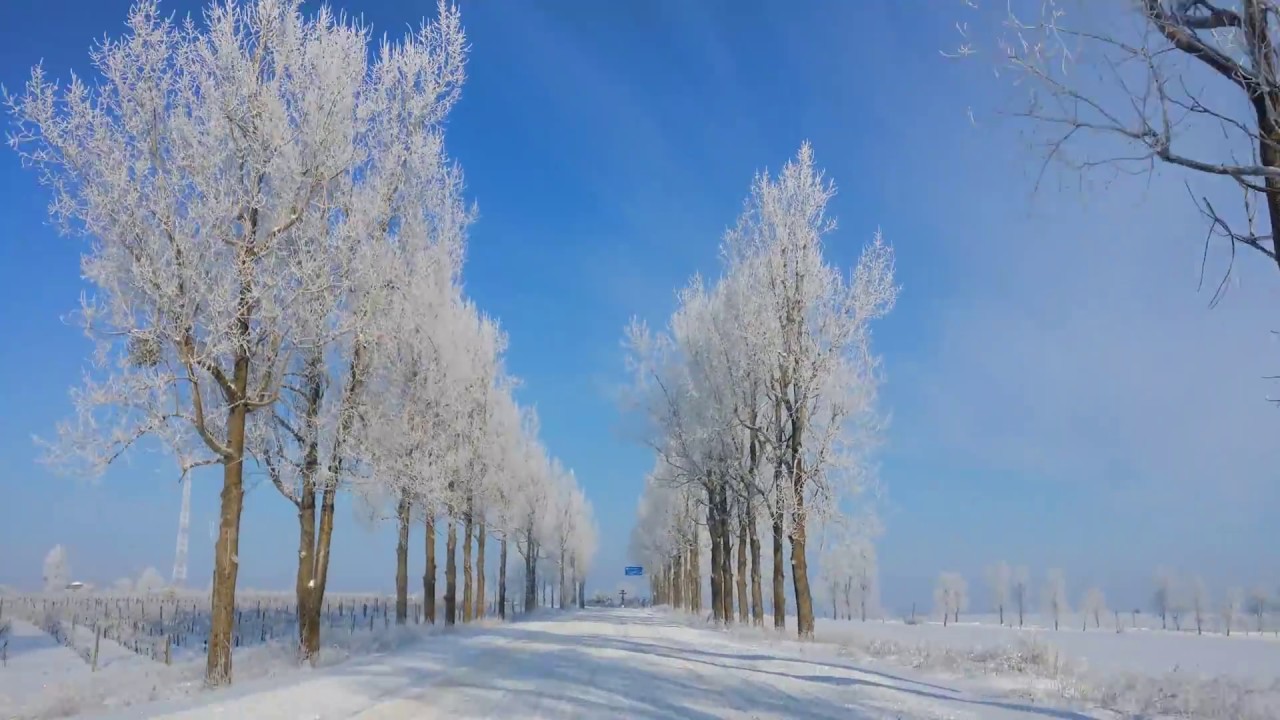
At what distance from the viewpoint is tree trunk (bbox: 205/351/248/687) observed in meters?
11.9

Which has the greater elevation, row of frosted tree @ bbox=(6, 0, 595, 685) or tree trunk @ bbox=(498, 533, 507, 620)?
row of frosted tree @ bbox=(6, 0, 595, 685)

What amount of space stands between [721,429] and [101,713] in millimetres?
21590

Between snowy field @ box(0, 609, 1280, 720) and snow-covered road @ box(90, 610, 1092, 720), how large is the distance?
3 centimetres

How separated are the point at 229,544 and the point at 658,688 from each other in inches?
251

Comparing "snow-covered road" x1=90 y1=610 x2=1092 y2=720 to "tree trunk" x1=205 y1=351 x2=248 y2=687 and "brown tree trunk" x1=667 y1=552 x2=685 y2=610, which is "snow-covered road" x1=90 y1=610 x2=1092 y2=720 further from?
"brown tree trunk" x1=667 y1=552 x2=685 y2=610

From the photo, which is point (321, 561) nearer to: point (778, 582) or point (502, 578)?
point (778, 582)

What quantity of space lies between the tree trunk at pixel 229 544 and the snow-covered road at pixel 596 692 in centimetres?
55

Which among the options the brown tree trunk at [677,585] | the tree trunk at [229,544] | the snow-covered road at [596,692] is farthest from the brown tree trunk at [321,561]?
the brown tree trunk at [677,585]

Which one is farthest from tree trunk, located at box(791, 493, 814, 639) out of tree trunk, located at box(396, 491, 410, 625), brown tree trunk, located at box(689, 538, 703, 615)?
brown tree trunk, located at box(689, 538, 703, 615)

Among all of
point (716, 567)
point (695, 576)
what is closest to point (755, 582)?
point (716, 567)

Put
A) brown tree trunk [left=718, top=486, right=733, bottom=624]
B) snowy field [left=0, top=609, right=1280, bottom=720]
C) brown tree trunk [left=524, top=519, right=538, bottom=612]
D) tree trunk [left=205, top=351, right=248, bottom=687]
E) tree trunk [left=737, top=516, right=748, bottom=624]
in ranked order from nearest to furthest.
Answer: snowy field [left=0, top=609, right=1280, bottom=720]
tree trunk [left=205, top=351, right=248, bottom=687]
tree trunk [left=737, top=516, right=748, bottom=624]
brown tree trunk [left=718, top=486, right=733, bottom=624]
brown tree trunk [left=524, top=519, right=538, bottom=612]

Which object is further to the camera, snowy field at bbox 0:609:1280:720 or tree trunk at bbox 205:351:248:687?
tree trunk at bbox 205:351:248:687

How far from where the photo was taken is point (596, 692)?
10852 millimetres

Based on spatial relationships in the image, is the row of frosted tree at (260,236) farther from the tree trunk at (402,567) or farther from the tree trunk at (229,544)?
the tree trunk at (402,567)
